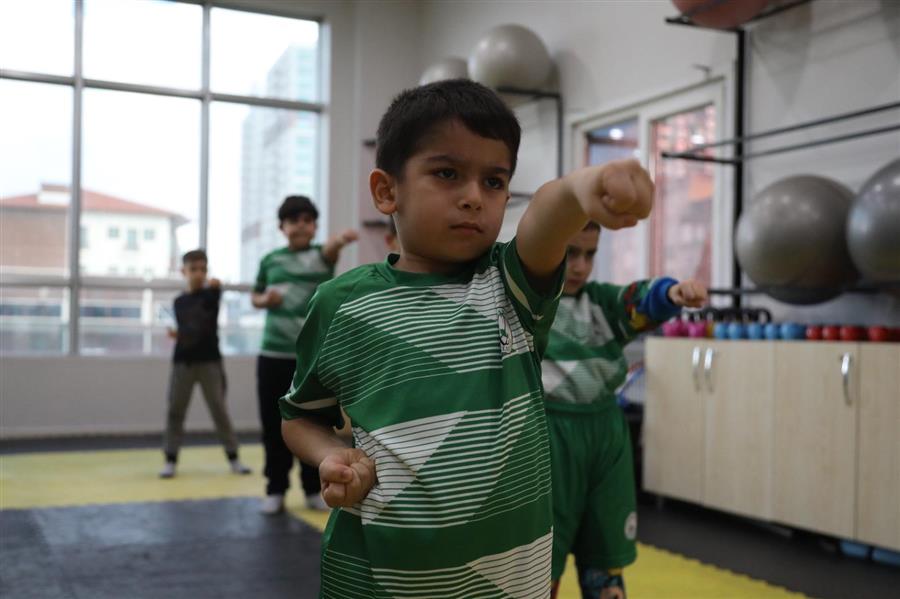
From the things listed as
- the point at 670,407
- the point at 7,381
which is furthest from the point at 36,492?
the point at 670,407

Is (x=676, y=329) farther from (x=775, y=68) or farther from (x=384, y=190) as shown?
(x=384, y=190)

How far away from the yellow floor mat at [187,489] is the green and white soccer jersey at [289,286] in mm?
852

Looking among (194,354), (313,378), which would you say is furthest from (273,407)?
(313,378)

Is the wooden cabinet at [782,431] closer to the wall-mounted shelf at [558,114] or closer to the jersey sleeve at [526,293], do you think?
the wall-mounted shelf at [558,114]

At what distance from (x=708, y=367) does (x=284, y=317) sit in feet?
6.82

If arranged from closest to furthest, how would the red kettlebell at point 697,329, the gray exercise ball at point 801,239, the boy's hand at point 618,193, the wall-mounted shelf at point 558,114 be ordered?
1. the boy's hand at point 618,193
2. the gray exercise ball at point 801,239
3. the red kettlebell at point 697,329
4. the wall-mounted shelf at point 558,114

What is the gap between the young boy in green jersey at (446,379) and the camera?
1.09m

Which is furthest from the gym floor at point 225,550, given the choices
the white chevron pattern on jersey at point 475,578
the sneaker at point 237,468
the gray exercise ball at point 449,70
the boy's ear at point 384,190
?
the gray exercise ball at point 449,70

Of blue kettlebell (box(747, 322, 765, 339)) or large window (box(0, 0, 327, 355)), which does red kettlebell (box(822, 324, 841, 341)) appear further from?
large window (box(0, 0, 327, 355))

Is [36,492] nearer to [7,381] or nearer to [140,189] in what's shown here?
[7,381]

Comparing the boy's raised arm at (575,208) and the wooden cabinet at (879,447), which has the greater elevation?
the boy's raised arm at (575,208)

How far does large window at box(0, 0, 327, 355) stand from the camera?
8.06 m

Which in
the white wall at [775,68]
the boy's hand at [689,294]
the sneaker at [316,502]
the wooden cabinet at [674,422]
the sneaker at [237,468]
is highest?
the white wall at [775,68]

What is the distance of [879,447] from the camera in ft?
11.9
